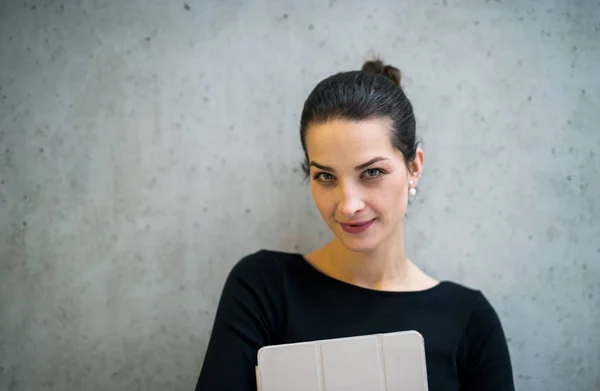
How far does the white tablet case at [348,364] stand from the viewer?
0.69 meters

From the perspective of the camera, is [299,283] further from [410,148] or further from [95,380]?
[95,380]

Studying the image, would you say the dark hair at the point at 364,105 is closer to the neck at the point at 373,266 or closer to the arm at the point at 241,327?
the neck at the point at 373,266

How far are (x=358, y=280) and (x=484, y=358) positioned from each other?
1.01 feet

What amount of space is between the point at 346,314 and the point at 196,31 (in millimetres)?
766

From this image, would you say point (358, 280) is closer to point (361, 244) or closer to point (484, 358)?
point (361, 244)

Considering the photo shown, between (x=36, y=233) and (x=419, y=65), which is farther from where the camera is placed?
(x=419, y=65)

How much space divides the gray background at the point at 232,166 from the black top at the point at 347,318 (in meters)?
0.18

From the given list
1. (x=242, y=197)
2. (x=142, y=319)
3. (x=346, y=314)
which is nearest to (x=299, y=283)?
(x=346, y=314)

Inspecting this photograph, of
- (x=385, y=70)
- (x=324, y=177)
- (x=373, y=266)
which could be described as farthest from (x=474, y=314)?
(x=385, y=70)

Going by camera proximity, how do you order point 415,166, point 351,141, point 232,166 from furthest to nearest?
point 232,166 → point 415,166 → point 351,141

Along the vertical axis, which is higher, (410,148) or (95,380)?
(410,148)

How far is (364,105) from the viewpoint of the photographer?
0.70m

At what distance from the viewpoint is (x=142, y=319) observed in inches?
36.2

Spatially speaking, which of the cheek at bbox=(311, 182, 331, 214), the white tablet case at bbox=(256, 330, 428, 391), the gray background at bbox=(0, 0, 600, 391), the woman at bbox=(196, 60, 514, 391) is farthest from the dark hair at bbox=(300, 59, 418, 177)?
the white tablet case at bbox=(256, 330, 428, 391)
